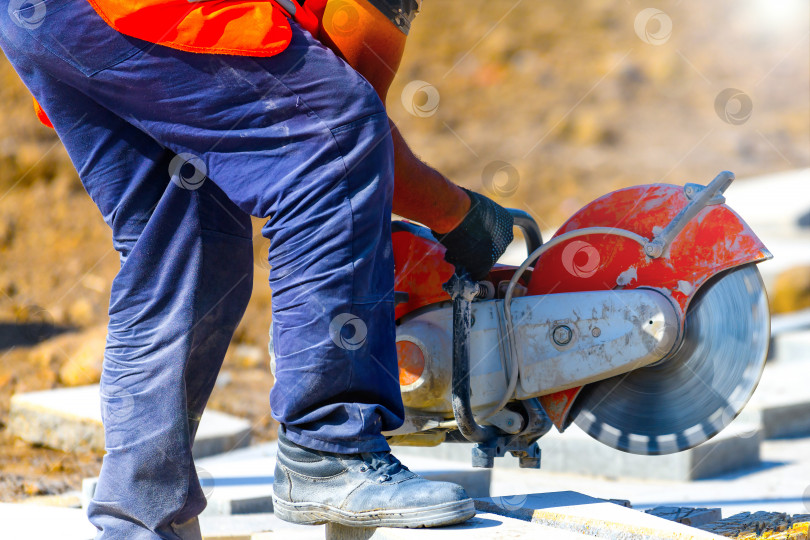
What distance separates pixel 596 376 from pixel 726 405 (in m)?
0.32

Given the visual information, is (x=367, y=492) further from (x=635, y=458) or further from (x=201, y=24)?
(x=635, y=458)

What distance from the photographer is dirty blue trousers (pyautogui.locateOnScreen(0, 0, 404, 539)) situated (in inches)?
71.6

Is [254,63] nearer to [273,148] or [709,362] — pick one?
[273,148]

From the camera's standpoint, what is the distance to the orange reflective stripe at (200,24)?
177 centimetres

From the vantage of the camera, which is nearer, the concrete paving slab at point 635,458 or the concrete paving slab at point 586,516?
the concrete paving slab at point 586,516

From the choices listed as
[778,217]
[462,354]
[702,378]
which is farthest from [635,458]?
[778,217]

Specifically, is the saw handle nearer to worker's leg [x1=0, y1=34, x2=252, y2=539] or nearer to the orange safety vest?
worker's leg [x1=0, y1=34, x2=252, y2=539]

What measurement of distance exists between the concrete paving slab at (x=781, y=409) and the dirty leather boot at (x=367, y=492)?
9.29 ft

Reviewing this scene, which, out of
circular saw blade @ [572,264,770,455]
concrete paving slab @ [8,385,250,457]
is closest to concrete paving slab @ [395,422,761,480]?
concrete paving slab @ [8,385,250,457]

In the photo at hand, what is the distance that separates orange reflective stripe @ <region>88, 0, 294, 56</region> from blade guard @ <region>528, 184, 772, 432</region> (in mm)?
1038

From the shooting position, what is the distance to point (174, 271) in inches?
79.9

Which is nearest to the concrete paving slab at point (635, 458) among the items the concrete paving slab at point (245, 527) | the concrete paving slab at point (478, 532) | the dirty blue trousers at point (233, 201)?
the concrete paving slab at point (245, 527)

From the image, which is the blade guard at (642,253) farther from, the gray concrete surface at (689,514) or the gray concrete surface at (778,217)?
the gray concrete surface at (778,217)

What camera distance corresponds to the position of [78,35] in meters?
1.83
